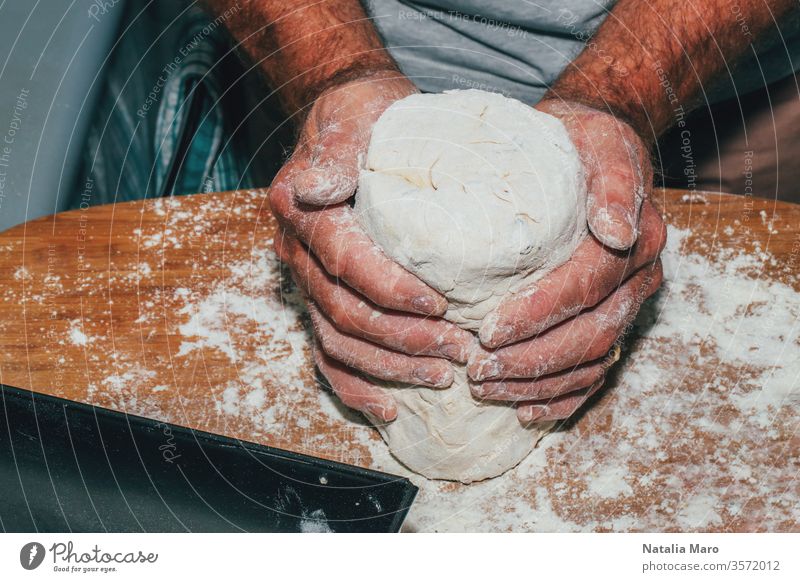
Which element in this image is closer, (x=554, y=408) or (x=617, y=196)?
(x=617, y=196)

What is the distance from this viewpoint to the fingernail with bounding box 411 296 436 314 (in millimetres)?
946

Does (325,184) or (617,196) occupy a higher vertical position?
(325,184)

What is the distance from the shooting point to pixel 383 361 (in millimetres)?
1038

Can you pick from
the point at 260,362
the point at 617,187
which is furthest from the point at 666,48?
the point at 260,362

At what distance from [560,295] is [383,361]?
24 centimetres

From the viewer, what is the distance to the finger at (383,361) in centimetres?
102

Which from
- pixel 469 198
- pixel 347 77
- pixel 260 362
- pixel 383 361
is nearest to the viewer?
pixel 469 198

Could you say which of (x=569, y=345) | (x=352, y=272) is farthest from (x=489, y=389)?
(x=352, y=272)

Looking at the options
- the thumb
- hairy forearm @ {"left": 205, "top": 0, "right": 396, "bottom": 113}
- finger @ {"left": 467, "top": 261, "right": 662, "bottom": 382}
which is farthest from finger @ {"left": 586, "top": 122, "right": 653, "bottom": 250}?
hairy forearm @ {"left": 205, "top": 0, "right": 396, "bottom": 113}

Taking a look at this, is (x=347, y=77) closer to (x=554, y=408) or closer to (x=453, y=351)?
(x=453, y=351)

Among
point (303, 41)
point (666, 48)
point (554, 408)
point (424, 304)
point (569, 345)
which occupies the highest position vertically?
point (303, 41)

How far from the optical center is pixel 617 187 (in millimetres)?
→ 986

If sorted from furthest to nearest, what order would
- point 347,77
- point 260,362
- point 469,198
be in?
1. point 260,362
2. point 347,77
3. point 469,198

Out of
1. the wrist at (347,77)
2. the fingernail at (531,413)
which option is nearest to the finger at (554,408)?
the fingernail at (531,413)
